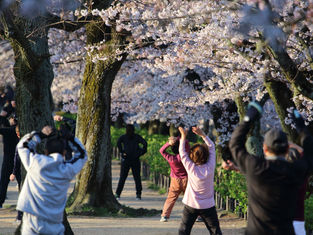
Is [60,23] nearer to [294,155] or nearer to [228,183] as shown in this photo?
[228,183]

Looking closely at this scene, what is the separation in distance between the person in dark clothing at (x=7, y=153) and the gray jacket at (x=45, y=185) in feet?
19.1

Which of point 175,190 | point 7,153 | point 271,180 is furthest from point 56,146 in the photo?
point 7,153

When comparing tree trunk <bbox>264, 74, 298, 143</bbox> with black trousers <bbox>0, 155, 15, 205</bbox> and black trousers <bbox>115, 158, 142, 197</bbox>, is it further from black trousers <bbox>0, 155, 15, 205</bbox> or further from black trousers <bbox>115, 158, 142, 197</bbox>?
black trousers <bbox>0, 155, 15, 205</bbox>

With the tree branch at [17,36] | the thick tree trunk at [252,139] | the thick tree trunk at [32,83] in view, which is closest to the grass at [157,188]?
the thick tree trunk at [252,139]

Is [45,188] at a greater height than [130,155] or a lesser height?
lesser

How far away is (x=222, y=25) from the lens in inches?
373

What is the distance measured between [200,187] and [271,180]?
274 centimetres

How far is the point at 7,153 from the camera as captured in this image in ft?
35.1

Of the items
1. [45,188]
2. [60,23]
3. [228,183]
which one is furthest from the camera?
[228,183]

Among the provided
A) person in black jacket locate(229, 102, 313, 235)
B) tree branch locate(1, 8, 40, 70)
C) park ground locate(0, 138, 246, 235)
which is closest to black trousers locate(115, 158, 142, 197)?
park ground locate(0, 138, 246, 235)

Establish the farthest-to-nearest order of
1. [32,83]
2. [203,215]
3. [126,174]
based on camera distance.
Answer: [126,174], [32,83], [203,215]

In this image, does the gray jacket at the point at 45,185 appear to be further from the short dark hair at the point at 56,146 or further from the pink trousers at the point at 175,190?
the pink trousers at the point at 175,190

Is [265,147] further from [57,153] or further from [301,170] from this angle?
[57,153]

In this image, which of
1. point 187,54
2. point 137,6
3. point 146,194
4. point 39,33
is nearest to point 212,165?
point 39,33
